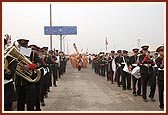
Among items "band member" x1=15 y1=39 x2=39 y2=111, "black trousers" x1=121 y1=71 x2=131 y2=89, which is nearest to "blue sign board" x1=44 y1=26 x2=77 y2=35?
"black trousers" x1=121 y1=71 x2=131 y2=89

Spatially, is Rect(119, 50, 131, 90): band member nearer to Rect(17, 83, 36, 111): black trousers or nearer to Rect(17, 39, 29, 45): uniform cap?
Rect(17, 83, 36, 111): black trousers

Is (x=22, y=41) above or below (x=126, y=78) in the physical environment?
above

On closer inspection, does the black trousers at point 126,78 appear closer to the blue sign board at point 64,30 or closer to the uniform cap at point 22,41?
the uniform cap at point 22,41

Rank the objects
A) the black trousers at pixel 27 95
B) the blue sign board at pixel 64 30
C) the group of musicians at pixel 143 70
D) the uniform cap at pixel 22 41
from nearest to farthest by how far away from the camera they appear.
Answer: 1. the uniform cap at pixel 22 41
2. the black trousers at pixel 27 95
3. the group of musicians at pixel 143 70
4. the blue sign board at pixel 64 30

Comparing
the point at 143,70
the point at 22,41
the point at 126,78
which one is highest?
the point at 22,41

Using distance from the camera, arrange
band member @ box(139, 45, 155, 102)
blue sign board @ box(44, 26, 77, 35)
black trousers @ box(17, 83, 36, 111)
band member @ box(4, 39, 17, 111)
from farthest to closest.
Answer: blue sign board @ box(44, 26, 77, 35) < band member @ box(139, 45, 155, 102) < black trousers @ box(17, 83, 36, 111) < band member @ box(4, 39, 17, 111)

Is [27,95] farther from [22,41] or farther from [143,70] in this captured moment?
[143,70]

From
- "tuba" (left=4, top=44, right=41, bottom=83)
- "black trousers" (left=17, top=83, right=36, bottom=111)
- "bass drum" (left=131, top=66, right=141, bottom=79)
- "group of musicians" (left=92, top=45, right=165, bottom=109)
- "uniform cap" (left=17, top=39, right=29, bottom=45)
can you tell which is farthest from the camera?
"bass drum" (left=131, top=66, right=141, bottom=79)

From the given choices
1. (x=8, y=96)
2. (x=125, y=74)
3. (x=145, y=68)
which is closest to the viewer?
(x=8, y=96)

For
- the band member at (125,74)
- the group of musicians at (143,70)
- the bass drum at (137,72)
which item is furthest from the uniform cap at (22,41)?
the band member at (125,74)

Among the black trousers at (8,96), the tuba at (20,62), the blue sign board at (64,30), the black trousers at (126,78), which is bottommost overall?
the black trousers at (126,78)

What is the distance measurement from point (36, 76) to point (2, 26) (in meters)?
2.00

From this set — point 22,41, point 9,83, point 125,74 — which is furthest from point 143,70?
point 9,83

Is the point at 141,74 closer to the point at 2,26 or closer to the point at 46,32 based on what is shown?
the point at 2,26
